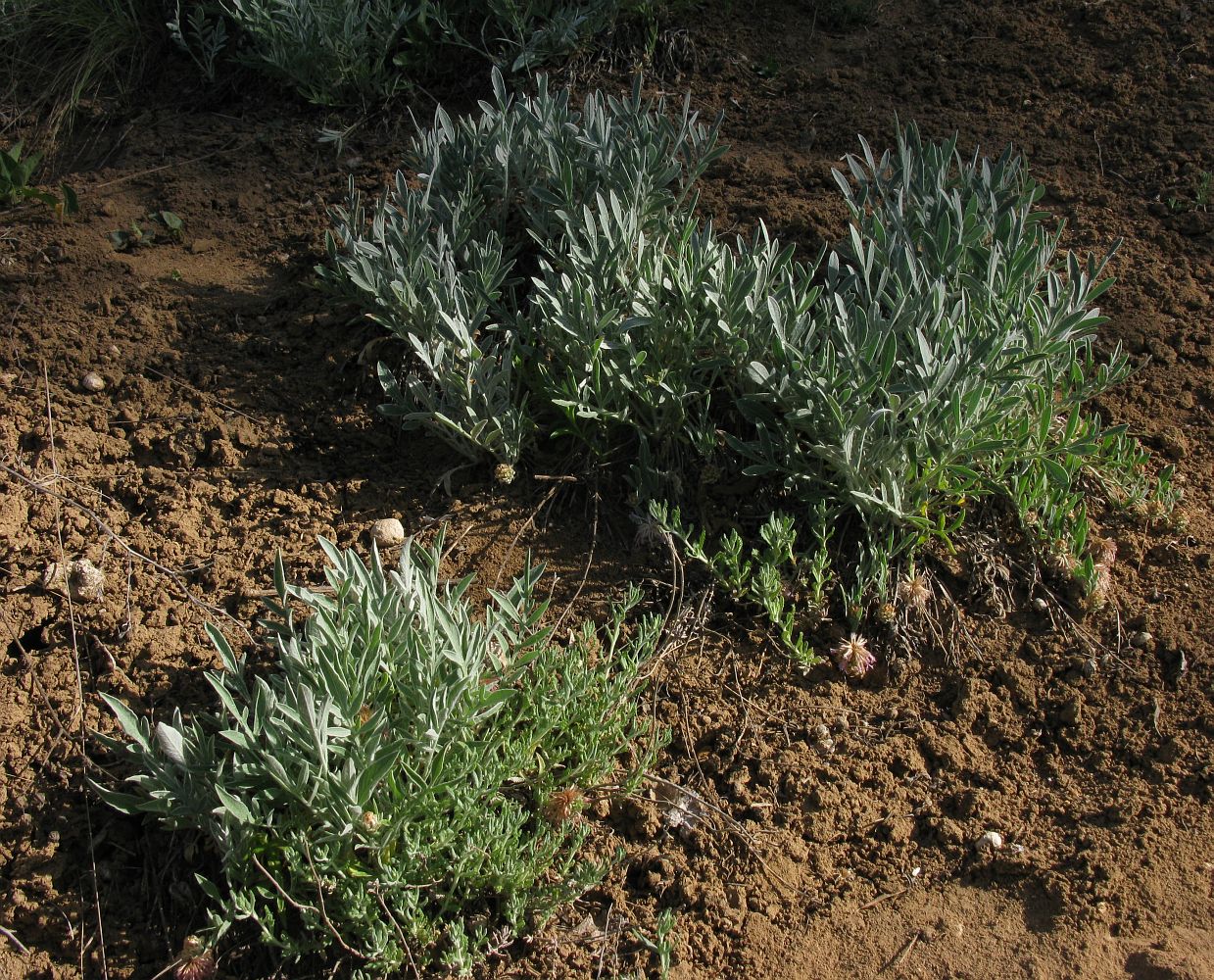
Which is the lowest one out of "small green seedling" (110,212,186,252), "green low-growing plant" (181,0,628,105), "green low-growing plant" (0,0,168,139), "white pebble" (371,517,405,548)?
"white pebble" (371,517,405,548)

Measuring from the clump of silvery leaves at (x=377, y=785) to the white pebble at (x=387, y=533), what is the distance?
57cm

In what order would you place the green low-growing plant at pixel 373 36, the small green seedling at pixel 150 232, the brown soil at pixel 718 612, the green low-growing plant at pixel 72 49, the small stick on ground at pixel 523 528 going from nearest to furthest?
the brown soil at pixel 718 612 < the small stick on ground at pixel 523 528 < the small green seedling at pixel 150 232 < the green low-growing plant at pixel 373 36 < the green low-growing plant at pixel 72 49

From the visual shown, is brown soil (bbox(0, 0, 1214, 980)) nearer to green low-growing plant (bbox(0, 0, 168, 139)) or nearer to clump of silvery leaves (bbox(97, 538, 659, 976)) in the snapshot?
clump of silvery leaves (bbox(97, 538, 659, 976))

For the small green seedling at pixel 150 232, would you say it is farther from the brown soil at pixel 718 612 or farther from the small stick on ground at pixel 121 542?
the small stick on ground at pixel 121 542

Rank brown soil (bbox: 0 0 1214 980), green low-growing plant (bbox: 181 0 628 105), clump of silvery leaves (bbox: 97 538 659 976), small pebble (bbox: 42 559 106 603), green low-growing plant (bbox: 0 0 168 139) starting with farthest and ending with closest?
1. green low-growing plant (bbox: 0 0 168 139)
2. green low-growing plant (bbox: 181 0 628 105)
3. small pebble (bbox: 42 559 106 603)
4. brown soil (bbox: 0 0 1214 980)
5. clump of silvery leaves (bbox: 97 538 659 976)

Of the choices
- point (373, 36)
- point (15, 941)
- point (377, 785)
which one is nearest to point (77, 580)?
point (15, 941)

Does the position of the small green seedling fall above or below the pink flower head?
above

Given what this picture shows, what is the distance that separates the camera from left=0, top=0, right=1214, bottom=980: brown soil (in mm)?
2545

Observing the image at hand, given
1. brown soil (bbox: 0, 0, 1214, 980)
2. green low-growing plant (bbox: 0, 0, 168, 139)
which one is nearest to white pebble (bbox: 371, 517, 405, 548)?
brown soil (bbox: 0, 0, 1214, 980)

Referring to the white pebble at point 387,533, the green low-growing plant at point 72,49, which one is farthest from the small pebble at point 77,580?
the green low-growing plant at point 72,49

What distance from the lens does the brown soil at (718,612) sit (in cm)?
254

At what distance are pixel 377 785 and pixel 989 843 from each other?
1.48 m

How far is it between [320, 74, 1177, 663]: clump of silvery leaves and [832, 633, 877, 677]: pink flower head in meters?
0.11

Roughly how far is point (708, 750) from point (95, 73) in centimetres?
418
